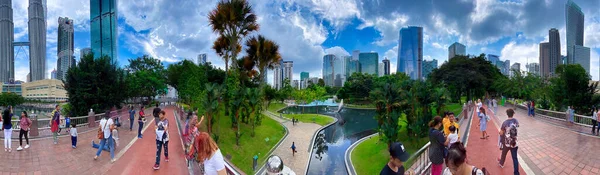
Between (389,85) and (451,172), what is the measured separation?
14659mm

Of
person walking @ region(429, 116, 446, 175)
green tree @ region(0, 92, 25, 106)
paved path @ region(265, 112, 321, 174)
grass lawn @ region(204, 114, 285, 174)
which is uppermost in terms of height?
person walking @ region(429, 116, 446, 175)

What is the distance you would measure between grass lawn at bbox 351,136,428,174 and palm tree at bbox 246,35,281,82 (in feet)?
37.3

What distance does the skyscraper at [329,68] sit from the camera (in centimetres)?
18138

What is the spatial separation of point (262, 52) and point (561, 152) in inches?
804

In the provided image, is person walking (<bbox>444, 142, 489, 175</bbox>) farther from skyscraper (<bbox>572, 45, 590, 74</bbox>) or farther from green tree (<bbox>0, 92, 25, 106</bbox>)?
skyscraper (<bbox>572, 45, 590, 74</bbox>)

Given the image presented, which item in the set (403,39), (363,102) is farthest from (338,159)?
(403,39)

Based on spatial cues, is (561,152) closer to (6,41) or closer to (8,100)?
(8,100)

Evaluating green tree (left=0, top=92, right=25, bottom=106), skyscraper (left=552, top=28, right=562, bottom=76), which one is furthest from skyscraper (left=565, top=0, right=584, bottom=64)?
green tree (left=0, top=92, right=25, bottom=106)

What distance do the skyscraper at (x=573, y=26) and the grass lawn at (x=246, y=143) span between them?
200ft

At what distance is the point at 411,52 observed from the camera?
13300cm

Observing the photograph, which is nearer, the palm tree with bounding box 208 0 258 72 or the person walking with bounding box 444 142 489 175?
the person walking with bounding box 444 142 489 175

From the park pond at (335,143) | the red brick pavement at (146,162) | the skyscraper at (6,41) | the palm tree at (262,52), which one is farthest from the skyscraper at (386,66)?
the skyscraper at (6,41)

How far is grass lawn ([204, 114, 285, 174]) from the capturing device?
15305 millimetres

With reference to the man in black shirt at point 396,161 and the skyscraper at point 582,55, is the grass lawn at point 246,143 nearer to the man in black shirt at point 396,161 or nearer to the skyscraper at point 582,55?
the man in black shirt at point 396,161
